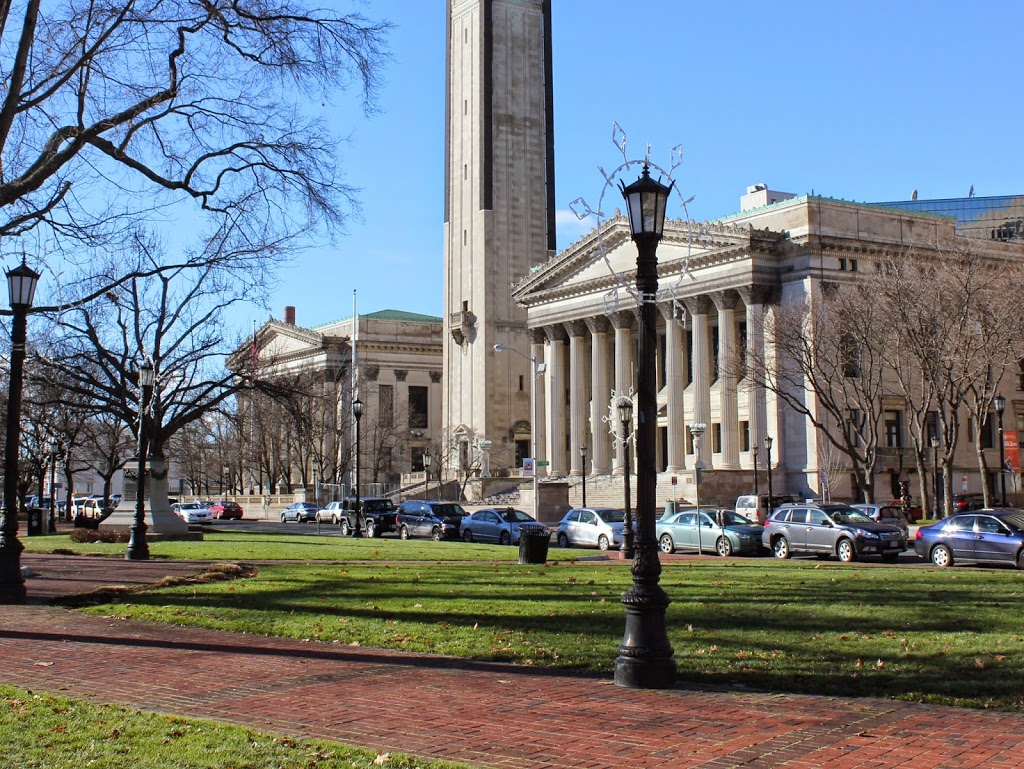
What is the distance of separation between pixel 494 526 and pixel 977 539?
20.5 meters

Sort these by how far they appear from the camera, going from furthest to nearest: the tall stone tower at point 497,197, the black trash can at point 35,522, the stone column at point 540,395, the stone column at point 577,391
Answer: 1. the tall stone tower at point 497,197
2. the stone column at point 540,395
3. the stone column at point 577,391
4. the black trash can at point 35,522

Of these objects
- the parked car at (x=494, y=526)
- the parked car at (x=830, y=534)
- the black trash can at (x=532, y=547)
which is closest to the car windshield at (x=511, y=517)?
the parked car at (x=494, y=526)

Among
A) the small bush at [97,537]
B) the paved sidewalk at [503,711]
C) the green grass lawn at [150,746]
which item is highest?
the small bush at [97,537]

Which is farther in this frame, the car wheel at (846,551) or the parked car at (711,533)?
the parked car at (711,533)

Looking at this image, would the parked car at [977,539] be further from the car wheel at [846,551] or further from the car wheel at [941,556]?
the car wheel at [846,551]

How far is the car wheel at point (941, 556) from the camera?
2872 cm

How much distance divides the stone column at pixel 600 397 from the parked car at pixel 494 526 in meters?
33.1

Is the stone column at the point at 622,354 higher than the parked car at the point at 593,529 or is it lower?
higher

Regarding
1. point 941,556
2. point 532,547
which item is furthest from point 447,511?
point 941,556

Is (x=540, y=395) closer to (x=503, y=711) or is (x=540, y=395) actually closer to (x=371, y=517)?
(x=371, y=517)

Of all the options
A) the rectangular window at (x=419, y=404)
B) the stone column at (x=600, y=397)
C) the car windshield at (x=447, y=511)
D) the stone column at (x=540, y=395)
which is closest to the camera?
the car windshield at (x=447, y=511)

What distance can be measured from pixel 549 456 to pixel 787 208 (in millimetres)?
27357

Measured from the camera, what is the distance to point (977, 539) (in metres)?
28.2

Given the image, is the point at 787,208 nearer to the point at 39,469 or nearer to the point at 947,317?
the point at 947,317
